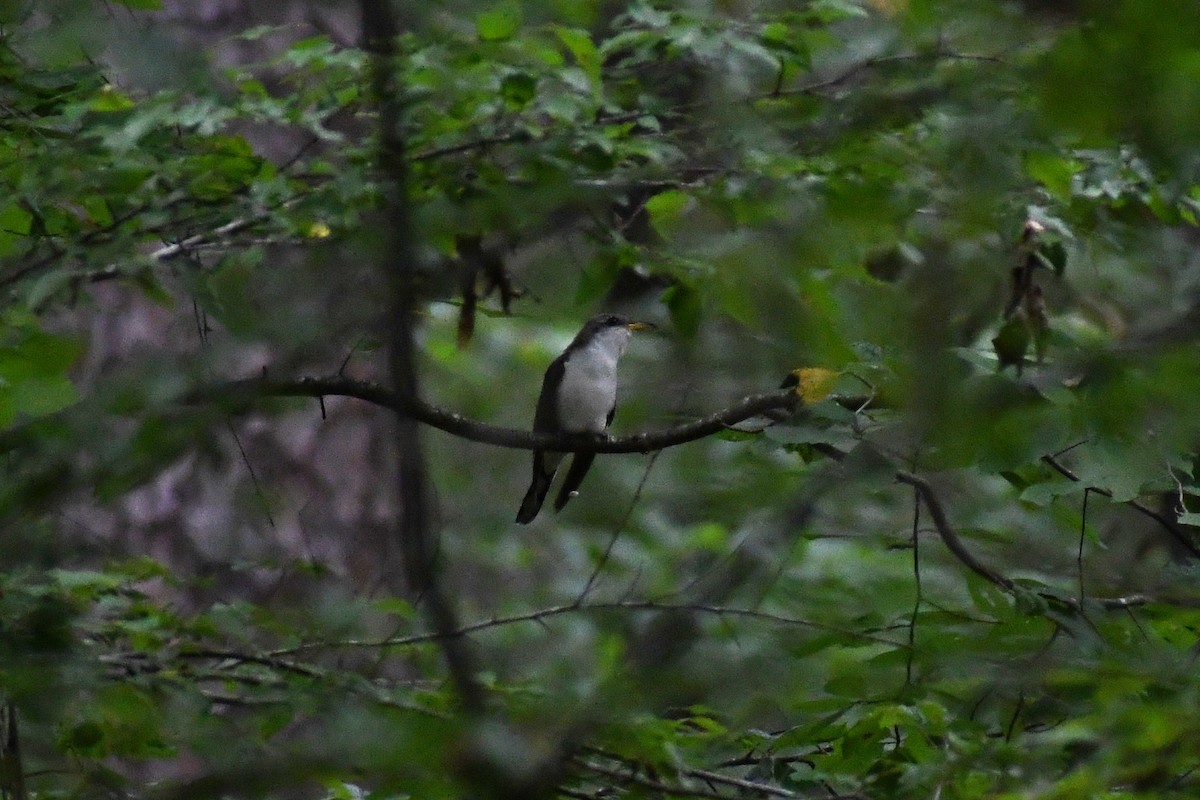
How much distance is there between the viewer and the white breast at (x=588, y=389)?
548cm

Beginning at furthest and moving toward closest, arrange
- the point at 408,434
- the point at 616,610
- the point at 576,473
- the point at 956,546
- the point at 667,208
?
the point at 576,473
the point at 667,208
the point at 956,546
the point at 616,610
the point at 408,434

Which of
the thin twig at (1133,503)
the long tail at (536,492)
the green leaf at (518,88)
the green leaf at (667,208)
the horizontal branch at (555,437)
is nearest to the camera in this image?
the thin twig at (1133,503)

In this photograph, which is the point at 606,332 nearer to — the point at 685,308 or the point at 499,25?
the point at 685,308

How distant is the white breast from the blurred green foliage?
0.79 metres

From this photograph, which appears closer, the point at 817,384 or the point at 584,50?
the point at 817,384

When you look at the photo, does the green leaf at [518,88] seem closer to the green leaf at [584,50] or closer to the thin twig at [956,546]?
the green leaf at [584,50]

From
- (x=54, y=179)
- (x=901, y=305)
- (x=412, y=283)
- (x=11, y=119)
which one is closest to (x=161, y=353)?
(x=412, y=283)

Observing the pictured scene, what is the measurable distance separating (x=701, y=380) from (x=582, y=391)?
1.99m

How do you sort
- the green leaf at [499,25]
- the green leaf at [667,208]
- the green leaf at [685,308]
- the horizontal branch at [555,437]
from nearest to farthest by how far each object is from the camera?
the green leaf at [499,25] < the horizontal branch at [555,437] < the green leaf at [685,308] < the green leaf at [667,208]

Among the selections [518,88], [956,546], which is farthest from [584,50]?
[956,546]

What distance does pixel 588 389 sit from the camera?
5.47 meters

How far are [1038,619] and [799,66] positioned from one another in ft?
5.51

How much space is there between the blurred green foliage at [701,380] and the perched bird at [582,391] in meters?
0.79

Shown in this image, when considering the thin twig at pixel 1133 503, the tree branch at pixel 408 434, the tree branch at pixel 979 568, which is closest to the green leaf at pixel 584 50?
the tree branch at pixel 979 568
